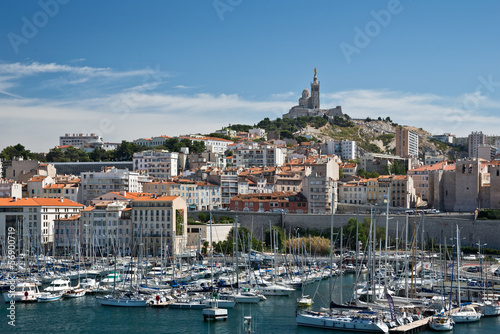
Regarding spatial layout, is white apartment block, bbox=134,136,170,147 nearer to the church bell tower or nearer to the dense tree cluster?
the dense tree cluster

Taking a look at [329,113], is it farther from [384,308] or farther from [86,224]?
[384,308]

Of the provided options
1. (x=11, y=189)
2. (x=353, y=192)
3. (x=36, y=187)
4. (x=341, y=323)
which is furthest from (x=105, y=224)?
(x=341, y=323)

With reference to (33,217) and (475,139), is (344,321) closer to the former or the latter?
(33,217)

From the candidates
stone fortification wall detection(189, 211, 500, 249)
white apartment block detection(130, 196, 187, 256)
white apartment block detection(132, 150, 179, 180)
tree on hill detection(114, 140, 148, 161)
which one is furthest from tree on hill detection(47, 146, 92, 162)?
white apartment block detection(130, 196, 187, 256)

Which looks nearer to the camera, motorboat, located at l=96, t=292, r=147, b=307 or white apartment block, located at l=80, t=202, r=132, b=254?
motorboat, located at l=96, t=292, r=147, b=307

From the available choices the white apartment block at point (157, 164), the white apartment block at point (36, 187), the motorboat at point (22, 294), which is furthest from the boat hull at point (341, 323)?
the white apartment block at point (157, 164)

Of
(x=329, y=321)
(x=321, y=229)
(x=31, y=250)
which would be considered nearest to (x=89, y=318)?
(x=329, y=321)

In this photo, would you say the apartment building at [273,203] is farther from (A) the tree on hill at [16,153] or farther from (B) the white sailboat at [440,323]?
(A) the tree on hill at [16,153]
